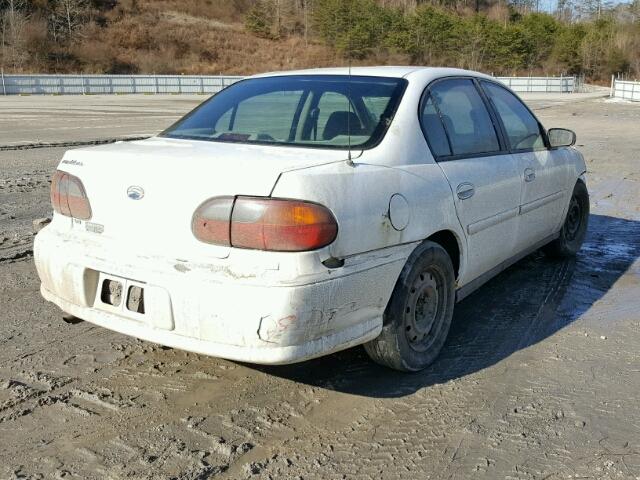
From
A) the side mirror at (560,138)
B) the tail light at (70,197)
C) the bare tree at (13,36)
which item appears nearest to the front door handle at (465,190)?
the side mirror at (560,138)

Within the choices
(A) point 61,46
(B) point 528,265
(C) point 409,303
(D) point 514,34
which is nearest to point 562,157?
(B) point 528,265

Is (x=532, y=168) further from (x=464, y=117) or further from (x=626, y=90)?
(x=626, y=90)

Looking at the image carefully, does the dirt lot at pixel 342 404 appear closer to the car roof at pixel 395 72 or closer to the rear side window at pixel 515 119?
the rear side window at pixel 515 119

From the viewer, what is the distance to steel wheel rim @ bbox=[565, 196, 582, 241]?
5.93 metres

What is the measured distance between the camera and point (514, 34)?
76438 mm

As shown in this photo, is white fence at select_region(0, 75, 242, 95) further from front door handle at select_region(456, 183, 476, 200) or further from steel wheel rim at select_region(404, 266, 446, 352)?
steel wheel rim at select_region(404, 266, 446, 352)

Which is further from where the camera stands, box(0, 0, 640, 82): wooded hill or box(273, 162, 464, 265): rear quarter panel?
box(0, 0, 640, 82): wooded hill

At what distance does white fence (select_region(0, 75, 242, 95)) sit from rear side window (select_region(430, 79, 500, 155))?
1385 inches

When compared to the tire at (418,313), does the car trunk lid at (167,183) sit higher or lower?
higher

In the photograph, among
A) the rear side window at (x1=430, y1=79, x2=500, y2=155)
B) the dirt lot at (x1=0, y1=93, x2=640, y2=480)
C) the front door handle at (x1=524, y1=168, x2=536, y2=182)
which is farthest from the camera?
the front door handle at (x1=524, y1=168, x2=536, y2=182)

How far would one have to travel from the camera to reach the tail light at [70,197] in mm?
3354

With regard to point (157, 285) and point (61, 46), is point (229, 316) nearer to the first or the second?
point (157, 285)

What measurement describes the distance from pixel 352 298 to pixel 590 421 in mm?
1295

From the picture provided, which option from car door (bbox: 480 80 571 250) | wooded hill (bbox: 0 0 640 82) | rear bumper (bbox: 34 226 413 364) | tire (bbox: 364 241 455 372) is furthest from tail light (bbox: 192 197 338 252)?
wooded hill (bbox: 0 0 640 82)
